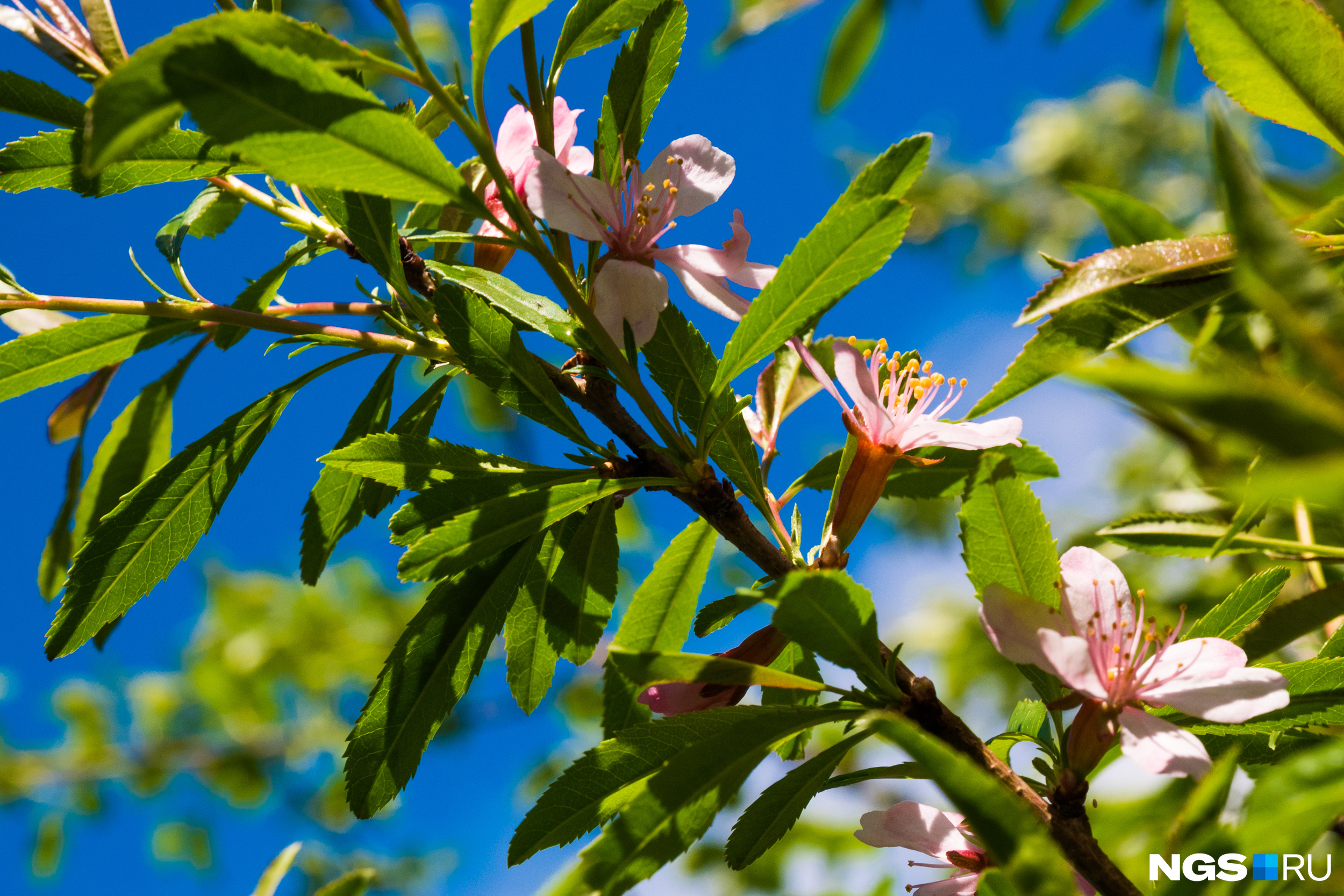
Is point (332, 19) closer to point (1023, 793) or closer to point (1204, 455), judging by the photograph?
point (1204, 455)

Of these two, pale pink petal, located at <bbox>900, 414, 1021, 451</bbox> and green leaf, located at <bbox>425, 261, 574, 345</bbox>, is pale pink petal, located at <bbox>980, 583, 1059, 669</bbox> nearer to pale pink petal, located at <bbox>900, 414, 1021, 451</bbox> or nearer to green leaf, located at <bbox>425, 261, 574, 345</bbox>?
pale pink petal, located at <bbox>900, 414, 1021, 451</bbox>

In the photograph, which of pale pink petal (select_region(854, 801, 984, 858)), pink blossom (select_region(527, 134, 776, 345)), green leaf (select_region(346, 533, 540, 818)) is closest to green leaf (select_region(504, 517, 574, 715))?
green leaf (select_region(346, 533, 540, 818))

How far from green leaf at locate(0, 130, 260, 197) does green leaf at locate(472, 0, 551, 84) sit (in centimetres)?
26

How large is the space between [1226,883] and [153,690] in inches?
164

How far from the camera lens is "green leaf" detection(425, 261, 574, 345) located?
2.78 feet

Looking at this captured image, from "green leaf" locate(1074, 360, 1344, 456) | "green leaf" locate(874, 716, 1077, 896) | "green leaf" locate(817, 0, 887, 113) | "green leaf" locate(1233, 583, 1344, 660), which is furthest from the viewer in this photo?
"green leaf" locate(817, 0, 887, 113)

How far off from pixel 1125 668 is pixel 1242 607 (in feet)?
0.57

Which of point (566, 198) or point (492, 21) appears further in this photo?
point (566, 198)

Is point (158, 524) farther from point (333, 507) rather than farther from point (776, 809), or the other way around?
point (776, 809)

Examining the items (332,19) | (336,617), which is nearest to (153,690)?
(336,617)

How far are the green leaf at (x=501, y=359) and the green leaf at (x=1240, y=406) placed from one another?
1.97 ft

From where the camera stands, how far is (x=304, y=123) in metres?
0.63

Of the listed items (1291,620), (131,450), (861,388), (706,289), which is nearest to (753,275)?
(706,289)
